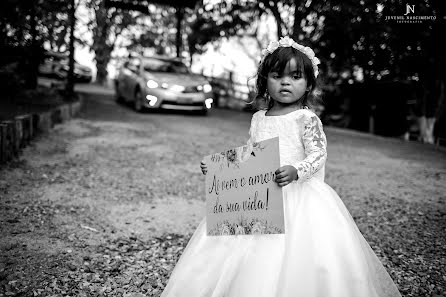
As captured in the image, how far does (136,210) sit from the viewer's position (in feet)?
12.7


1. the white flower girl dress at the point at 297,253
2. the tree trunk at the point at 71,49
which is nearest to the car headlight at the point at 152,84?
the tree trunk at the point at 71,49

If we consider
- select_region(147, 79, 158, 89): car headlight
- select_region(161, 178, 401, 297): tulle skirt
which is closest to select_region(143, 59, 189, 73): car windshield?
select_region(147, 79, 158, 89): car headlight

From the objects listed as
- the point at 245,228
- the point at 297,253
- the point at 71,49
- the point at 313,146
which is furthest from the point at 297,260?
the point at 71,49

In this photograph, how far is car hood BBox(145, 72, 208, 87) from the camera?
10.1 metres

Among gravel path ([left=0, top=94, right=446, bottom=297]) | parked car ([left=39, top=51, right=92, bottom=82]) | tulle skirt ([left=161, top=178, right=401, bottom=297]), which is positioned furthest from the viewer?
parked car ([left=39, top=51, right=92, bottom=82])

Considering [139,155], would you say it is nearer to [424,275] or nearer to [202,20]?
[424,275]

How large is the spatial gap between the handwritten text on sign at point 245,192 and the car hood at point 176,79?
8.29 metres

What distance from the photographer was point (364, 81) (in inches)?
587

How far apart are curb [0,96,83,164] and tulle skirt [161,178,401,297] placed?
381cm

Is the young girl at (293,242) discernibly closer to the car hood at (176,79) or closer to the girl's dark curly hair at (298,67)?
the girl's dark curly hair at (298,67)

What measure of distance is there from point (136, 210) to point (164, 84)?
6606 millimetres

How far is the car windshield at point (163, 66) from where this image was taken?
11.0m

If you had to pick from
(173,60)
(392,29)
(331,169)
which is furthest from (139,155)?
(392,29)

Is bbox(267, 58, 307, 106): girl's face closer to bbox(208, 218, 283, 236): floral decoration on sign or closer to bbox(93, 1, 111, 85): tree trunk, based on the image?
bbox(208, 218, 283, 236): floral decoration on sign
